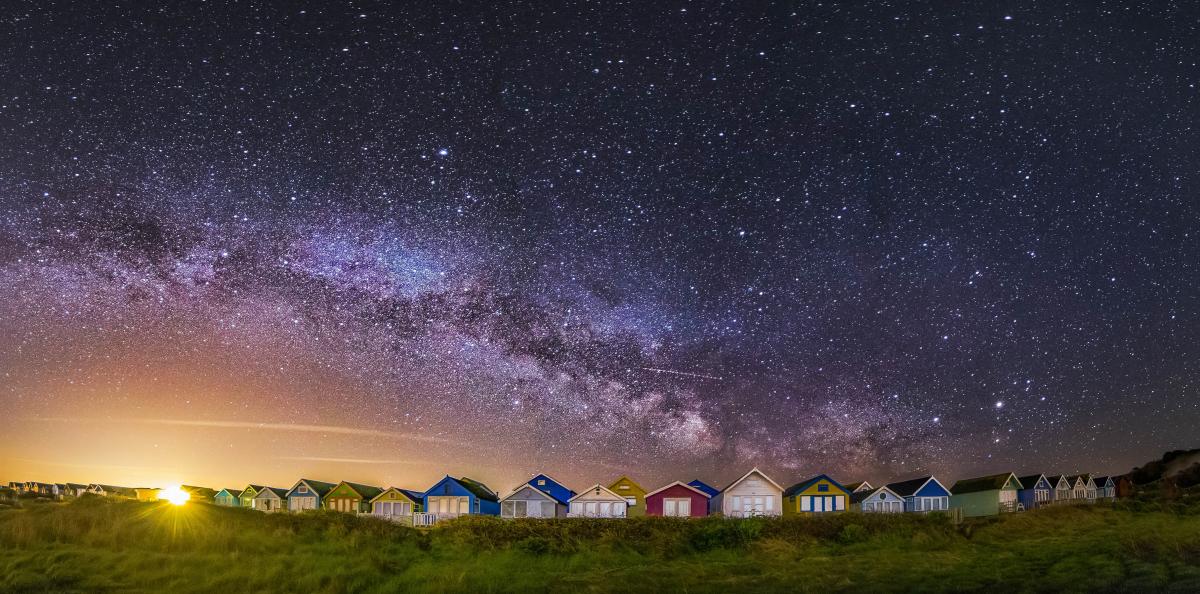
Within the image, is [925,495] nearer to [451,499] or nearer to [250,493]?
[451,499]

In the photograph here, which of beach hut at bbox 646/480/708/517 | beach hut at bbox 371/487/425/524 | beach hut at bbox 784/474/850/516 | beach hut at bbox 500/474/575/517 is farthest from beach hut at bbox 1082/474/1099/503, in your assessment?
beach hut at bbox 371/487/425/524

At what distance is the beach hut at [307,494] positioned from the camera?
73.2 meters

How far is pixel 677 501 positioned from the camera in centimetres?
6425

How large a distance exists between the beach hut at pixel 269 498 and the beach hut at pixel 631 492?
33018 mm

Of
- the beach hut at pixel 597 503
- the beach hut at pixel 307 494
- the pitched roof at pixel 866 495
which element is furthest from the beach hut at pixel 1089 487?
the beach hut at pixel 307 494

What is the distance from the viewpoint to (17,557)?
31.1 metres

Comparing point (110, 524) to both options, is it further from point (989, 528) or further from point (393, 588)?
point (989, 528)

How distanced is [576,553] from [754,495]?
28.9 m

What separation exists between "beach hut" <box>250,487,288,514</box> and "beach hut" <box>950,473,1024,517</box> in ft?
206

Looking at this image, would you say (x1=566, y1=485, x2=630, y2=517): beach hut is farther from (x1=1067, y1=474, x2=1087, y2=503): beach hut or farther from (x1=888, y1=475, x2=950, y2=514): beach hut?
(x1=1067, y1=474, x2=1087, y2=503): beach hut

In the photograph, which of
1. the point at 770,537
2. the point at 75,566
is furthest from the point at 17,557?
the point at 770,537

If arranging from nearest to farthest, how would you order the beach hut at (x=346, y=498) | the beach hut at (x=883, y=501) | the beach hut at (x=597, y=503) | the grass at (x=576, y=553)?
the grass at (x=576, y=553) < the beach hut at (x=597, y=503) < the beach hut at (x=883, y=501) < the beach hut at (x=346, y=498)

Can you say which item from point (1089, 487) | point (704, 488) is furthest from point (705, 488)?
point (1089, 487)

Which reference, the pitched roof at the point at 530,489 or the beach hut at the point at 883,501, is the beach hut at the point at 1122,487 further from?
the pitched roof at the point at 530,489
